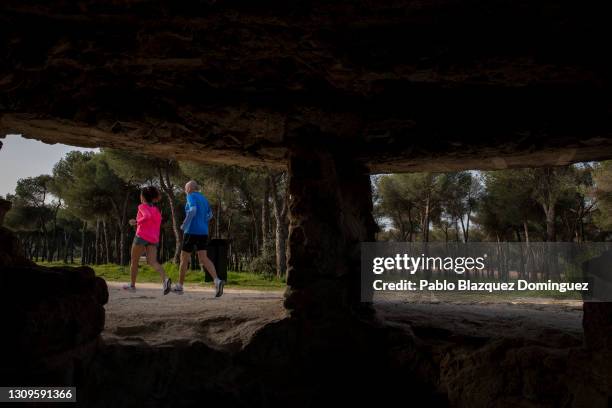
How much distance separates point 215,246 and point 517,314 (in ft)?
16.5

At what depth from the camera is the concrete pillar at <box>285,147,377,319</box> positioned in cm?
438

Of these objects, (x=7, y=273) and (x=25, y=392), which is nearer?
(x=25, y=392)

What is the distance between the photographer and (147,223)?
5.67 meters

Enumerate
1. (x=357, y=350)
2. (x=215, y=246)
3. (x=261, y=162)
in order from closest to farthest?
(x=357, y=350) < (x=261, y=162) < (x=215, y=246)

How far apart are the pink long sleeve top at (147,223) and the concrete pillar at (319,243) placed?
2.31 m

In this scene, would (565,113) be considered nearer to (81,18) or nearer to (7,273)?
(81,18)

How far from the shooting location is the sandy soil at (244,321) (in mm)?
4129

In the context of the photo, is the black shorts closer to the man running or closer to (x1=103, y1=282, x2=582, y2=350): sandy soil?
the man running

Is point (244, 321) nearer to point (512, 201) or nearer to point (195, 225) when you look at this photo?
point (195, 225)

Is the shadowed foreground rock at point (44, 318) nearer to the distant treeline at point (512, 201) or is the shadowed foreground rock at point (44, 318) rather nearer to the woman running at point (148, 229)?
the woman running at point (148, 229)

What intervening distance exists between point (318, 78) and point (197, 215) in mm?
2800

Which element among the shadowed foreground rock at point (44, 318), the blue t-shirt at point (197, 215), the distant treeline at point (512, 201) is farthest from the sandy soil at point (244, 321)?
the distant treeline at point (512, 201)

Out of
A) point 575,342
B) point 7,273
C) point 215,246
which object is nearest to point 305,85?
point 7,273

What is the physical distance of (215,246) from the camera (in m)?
7.40
